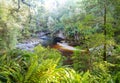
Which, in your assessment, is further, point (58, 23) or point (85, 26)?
point (58, 23)

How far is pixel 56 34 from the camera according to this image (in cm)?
3170

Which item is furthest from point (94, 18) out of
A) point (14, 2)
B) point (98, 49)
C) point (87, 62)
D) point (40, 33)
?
point (40, 33)

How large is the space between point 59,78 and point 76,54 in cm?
304

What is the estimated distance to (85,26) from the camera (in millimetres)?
7316

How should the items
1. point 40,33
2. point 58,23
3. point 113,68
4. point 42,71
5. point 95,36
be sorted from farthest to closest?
point 40,33 < point 58,23 < point 113,68 < point 95,36 < point 42,71

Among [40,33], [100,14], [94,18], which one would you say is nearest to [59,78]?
[94,18]

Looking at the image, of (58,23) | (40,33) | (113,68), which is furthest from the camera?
(40,33)

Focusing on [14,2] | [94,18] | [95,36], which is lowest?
[95,36]

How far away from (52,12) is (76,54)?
1115 inches

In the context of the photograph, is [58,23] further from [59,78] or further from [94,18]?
[59,78]

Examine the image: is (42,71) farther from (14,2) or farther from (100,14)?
(14,2)

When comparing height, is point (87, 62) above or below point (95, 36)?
below

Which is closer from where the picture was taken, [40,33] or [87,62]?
[87,62]

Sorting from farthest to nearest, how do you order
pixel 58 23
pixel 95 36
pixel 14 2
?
1. pixel 58 23
2. pixel 14 2
3. pixel 95 36
